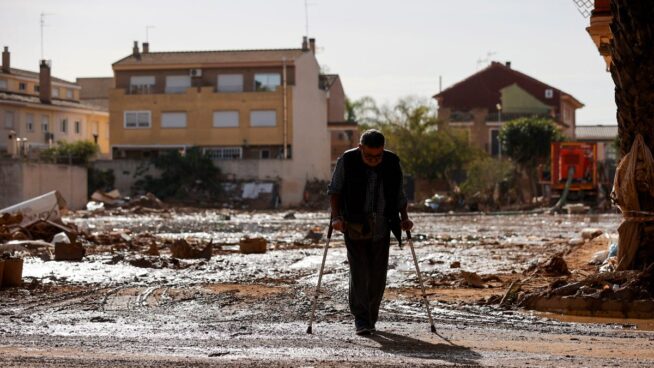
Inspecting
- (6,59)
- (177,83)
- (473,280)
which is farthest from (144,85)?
(473,280)

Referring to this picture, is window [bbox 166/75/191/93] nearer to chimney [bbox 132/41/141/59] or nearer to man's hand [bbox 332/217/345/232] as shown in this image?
chimney [bbox 132/41/141/59]

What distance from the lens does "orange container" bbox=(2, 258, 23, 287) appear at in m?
15.8

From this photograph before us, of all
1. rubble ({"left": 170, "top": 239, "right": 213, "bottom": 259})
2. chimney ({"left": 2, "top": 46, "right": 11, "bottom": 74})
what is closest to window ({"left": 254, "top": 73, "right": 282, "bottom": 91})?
chimney ({"left": 2, "top": 46, "right": 11, "bottom": 74})

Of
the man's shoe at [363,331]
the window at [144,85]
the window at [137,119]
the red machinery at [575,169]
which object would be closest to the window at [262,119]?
the window at [137,119]

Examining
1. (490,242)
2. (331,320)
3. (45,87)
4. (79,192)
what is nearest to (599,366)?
(331,320)

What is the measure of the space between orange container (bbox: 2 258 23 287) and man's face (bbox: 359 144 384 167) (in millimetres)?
6218

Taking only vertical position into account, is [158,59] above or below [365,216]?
above

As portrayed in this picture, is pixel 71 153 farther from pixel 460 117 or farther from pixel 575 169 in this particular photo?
pixel 460 117

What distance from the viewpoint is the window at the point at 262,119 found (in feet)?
253

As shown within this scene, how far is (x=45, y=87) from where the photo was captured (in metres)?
85.6

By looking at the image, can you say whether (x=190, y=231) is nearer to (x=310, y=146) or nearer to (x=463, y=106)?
(x=310, y=146)

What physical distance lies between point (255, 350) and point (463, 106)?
9048 centimetres

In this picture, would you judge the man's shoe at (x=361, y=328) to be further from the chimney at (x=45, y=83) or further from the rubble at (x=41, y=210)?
the chimney at (x=45, y=83)

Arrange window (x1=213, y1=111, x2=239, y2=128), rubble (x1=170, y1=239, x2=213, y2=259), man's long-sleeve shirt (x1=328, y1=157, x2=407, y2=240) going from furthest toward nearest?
1. window (x1=213, y1=111, x2=239, y2=128)
2. rubble (x1=170, y1=239, x2=213, y2=259)
3. man's long-sleeve shirt (x1=328, y1=157, x2=407, y2=240)
